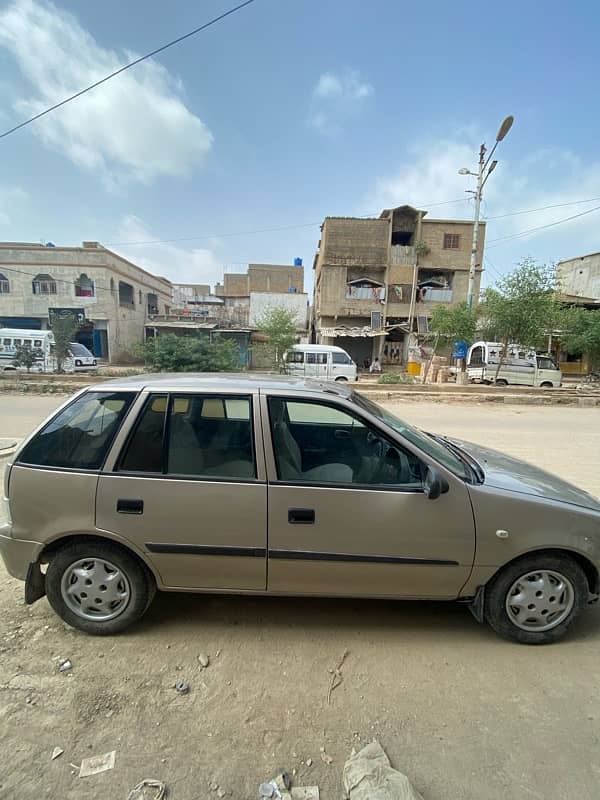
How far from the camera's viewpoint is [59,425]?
232 cm

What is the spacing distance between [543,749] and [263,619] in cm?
154

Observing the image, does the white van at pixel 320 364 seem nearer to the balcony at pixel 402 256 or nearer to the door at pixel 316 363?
the door at pixel 316 363

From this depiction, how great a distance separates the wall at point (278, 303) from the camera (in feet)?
101

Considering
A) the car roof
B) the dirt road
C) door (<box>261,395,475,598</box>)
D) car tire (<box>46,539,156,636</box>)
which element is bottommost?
the dirt road

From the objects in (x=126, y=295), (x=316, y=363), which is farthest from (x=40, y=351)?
(x=316, y=363)

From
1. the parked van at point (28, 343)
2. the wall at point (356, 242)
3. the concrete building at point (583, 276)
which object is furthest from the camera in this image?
the concrete building at point (583, 276)

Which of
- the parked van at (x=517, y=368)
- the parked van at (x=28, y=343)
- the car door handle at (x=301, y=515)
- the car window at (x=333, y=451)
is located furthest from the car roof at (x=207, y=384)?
the parked van at (x=28, y=343)

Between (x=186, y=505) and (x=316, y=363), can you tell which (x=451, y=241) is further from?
(x=186, y=505)

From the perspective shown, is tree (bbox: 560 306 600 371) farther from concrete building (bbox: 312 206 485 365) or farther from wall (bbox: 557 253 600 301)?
wall (bbox: 557 253 600 301)

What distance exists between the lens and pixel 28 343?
20703mm

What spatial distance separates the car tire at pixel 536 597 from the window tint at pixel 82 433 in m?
2.50

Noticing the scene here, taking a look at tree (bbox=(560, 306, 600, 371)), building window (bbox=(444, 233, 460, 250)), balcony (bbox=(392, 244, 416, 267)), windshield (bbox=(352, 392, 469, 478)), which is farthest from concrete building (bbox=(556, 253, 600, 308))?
windshield (bbox=(352, 392, 469, 478))

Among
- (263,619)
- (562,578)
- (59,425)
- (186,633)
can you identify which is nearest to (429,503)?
(562,578)

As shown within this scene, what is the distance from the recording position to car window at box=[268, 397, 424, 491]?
7.25 feet
